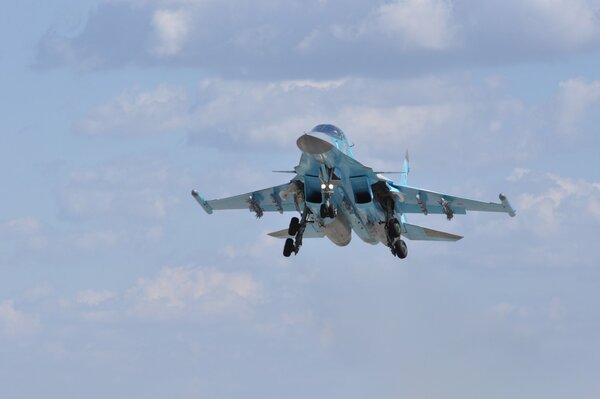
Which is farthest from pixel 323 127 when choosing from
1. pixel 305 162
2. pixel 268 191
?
pixel 268 191

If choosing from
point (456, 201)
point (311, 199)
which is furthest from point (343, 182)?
point (456, 201)

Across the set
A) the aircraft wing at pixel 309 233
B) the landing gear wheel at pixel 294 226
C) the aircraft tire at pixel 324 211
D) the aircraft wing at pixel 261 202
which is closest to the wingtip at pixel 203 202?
the aircraft wing at pixel 261 202

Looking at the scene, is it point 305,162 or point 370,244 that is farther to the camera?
point 370,244

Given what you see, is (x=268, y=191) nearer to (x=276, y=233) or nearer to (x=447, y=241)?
(x=276, y=233)

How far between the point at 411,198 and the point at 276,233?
24.2 feet

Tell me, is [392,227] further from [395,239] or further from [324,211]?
[324,211]

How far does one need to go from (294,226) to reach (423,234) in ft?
26.7

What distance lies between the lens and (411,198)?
78.6 m

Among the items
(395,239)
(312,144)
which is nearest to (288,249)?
(395,239)

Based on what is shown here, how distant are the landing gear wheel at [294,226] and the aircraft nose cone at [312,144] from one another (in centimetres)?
563

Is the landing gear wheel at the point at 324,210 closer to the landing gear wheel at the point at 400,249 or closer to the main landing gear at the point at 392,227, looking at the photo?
the main landing gear at the point at 392,227

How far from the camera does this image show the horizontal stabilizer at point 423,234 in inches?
3209

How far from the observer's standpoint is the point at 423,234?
8188 centimetres

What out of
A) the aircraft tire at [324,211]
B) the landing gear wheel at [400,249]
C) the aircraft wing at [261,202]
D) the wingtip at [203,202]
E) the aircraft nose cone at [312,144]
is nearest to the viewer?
the aircraft nose cone at [312,144]
